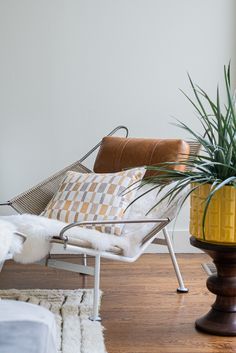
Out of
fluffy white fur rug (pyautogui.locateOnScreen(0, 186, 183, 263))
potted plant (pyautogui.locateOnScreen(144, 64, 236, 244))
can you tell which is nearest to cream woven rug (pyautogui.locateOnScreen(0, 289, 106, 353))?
fluffy white fur rug (pyautogui.locateOnScreen(0, 186, 183, 263))

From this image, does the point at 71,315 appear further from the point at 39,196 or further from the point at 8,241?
the point at 39,196

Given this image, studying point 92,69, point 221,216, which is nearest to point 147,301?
point 221,216

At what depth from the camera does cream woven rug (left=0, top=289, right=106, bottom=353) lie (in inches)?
103

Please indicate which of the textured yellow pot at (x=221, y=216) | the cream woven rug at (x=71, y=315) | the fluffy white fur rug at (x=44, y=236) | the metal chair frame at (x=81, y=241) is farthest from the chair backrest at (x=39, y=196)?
the textured yellow pot at (x=221, y=216)

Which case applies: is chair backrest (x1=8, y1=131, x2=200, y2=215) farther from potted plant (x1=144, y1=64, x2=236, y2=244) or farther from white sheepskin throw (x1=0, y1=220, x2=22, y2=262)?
potted plant (x1=144, y1=64, x2=236, y2=244)

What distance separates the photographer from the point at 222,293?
109 inches

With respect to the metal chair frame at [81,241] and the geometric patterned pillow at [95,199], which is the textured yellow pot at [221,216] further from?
the geometric patterned pillow at [95,199]

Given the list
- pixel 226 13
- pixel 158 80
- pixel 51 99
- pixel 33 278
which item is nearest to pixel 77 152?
pixel 51 99

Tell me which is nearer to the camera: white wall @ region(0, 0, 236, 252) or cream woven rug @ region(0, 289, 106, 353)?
cream woven rug @ region(0, 289, 106, 353)

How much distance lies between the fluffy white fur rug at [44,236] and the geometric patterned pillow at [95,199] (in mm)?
126

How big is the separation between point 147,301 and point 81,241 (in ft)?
1.83

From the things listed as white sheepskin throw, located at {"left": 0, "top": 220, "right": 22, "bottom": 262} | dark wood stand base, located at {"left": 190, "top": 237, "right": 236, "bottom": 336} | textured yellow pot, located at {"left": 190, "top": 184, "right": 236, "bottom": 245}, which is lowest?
dark wood stand base, located at {"left": 190, "top": 237, "right": 236, "bottom": 336}

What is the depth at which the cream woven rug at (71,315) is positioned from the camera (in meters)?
2.60

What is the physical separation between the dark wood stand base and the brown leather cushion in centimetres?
71
